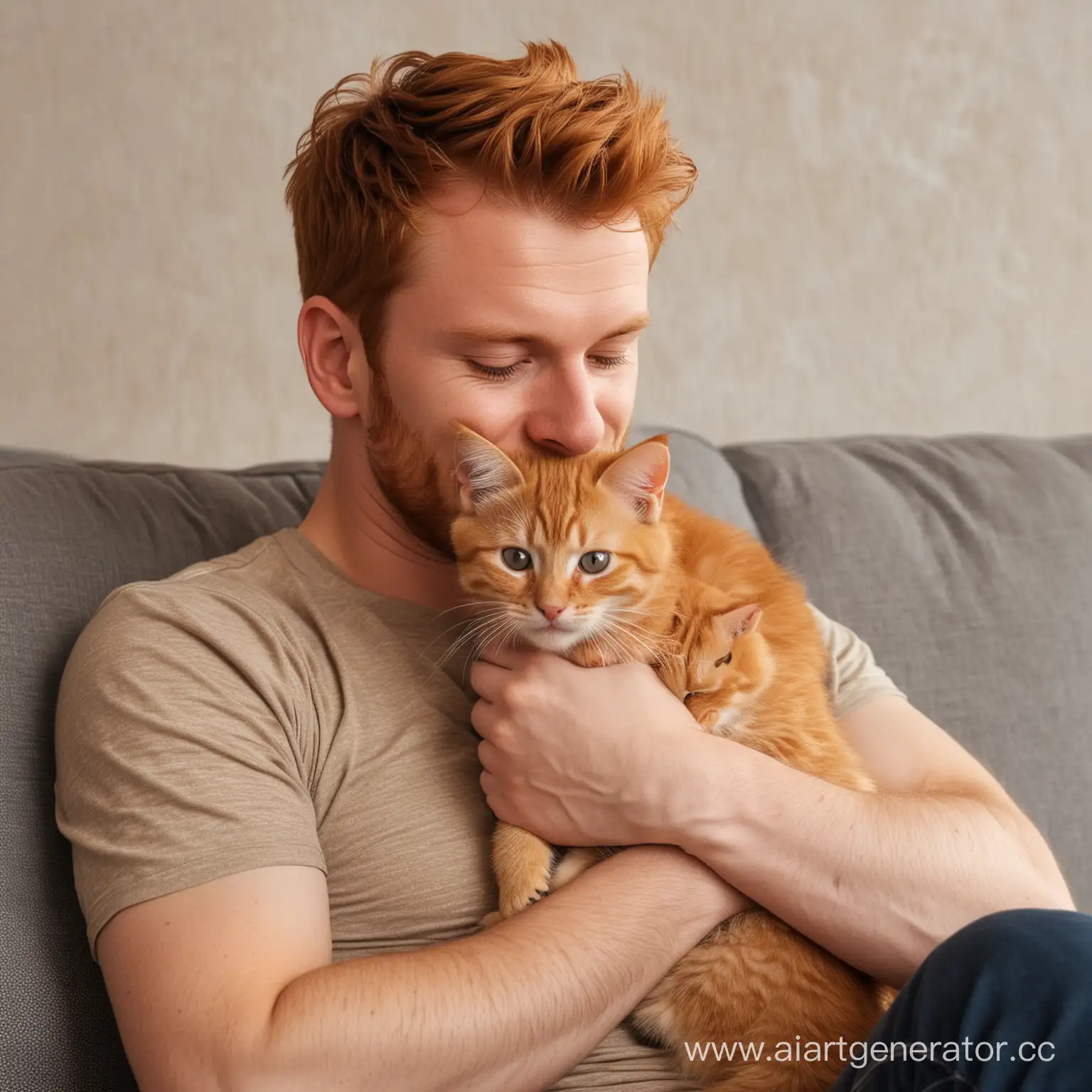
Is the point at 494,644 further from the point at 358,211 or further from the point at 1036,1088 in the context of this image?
the point at 1036,1088

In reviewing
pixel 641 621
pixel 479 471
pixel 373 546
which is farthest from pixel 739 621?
pixel 373 546

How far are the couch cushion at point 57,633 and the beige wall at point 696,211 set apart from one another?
742 mm

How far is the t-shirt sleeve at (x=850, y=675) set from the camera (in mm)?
1611

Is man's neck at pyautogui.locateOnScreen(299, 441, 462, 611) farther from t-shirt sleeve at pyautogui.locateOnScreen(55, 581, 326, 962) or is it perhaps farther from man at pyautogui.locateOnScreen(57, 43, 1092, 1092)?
t-shirt sleeve at pyautogui.locateOnScreen(55, 581, 326, 962)

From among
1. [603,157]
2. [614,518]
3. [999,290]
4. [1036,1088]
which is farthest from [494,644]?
[999,290]

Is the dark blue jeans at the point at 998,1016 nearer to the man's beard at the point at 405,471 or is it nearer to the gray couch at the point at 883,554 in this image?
the man's beard at the point at 405,471

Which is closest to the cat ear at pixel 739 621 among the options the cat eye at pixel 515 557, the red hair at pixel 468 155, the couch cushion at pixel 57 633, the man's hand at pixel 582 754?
the man's hand at pixel 582 754

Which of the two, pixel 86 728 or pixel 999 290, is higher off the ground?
pixel 999 290

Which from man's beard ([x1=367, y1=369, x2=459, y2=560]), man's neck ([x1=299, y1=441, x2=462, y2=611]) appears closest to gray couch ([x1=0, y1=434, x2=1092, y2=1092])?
man's neck ([x1=299, y1=441, x2=462, y2=611])

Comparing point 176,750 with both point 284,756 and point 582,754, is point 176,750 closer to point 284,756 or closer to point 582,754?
point 284,756

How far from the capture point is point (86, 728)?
1227mm

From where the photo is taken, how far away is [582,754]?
51.8 inches

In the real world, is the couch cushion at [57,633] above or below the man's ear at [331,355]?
below

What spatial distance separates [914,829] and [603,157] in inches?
32.8
